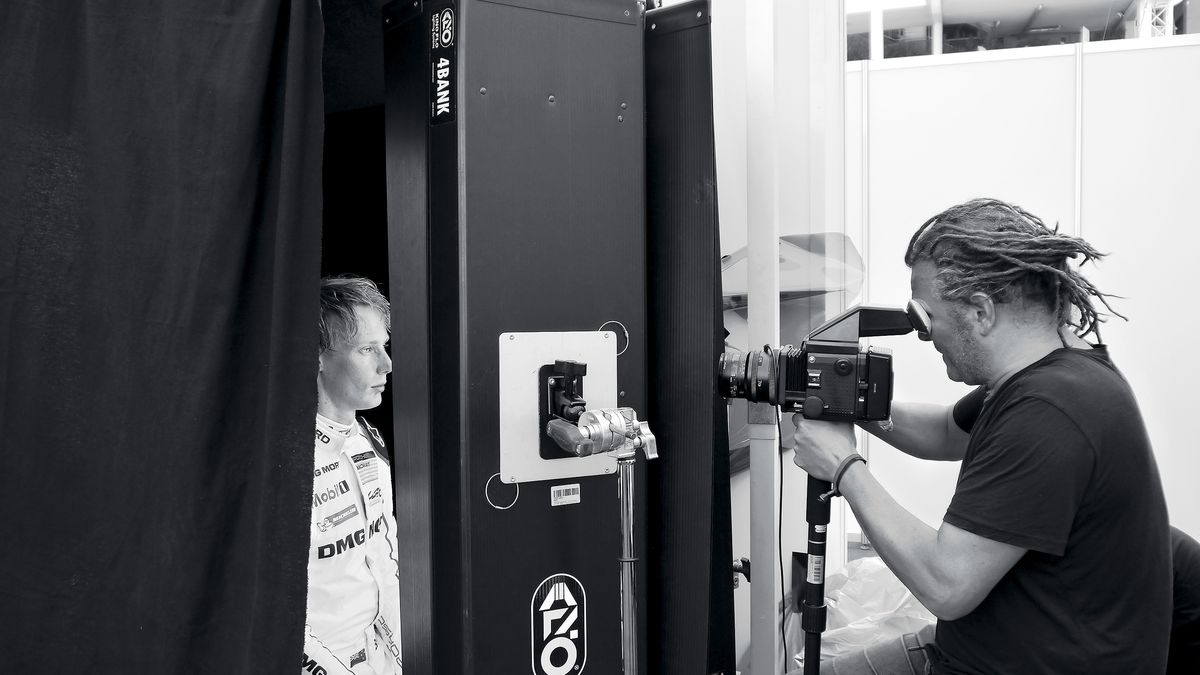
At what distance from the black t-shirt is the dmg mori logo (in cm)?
72

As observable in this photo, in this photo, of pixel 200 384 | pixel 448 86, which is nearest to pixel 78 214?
pixel 200 384

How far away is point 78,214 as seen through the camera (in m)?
1.12

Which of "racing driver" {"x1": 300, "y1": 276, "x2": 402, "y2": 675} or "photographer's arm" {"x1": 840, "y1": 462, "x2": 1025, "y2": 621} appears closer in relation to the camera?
"photographer's arm" {"x1": 840, "y1": 462, "x2": 1025, "y2": 621}

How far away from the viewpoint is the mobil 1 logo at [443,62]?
54.9 inches

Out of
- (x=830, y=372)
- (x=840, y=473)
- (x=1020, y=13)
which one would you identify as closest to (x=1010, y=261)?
(x=830, y=372)

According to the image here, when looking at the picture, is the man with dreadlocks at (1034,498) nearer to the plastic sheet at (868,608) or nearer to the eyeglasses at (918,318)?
the eyeglasses at (918,318)

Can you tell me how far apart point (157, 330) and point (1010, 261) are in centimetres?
153

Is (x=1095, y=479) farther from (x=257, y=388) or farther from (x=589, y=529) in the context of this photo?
(x=257, y=388)

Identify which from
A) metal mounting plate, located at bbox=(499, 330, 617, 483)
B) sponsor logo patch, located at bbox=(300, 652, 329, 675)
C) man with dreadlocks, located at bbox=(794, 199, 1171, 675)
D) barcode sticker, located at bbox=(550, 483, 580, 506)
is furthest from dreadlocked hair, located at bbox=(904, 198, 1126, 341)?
sponsor logo patch, located at bbox=(300, 652, 329, 675)

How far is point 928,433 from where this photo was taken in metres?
2.11

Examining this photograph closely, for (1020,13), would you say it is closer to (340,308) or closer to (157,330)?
(340,308)

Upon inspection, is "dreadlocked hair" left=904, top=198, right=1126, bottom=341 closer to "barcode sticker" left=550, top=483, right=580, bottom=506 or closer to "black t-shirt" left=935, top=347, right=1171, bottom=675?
"black t-shirt" left=935, top=347, right=1171, bottom=675

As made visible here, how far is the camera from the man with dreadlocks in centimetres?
146

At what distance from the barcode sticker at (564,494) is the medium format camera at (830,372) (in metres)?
0.36
